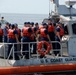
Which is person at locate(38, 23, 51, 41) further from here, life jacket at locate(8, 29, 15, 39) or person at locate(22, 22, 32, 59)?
life jacket at locate(8, 29, 15, 39)

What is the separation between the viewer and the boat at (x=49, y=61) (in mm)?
12406

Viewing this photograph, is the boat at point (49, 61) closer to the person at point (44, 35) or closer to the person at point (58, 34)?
the person at point (58, 34)

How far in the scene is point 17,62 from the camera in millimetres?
12500

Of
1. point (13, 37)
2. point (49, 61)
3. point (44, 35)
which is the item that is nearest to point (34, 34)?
point (44, 35)

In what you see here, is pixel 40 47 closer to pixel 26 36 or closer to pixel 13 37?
pixel 26 36

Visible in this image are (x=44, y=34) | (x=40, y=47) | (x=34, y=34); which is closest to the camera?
(x=40, y=47)

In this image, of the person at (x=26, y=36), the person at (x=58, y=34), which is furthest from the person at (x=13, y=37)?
the person at (x=58, y=34)

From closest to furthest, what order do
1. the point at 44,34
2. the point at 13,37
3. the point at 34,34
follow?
the point at 13,37
the point at 44,34
the point at 34,34

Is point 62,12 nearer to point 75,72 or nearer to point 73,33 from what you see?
point 73,33

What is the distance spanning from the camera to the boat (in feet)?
40.7

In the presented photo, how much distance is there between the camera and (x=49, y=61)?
12773 mm

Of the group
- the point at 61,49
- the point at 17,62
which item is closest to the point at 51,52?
the point at 61,49

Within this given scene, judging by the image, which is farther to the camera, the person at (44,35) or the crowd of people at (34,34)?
the person at (44,35)

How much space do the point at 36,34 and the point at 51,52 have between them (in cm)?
86
